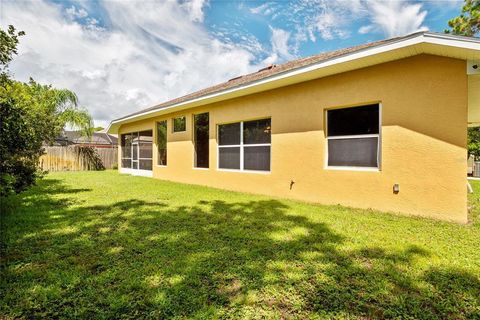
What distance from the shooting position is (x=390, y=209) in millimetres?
5391

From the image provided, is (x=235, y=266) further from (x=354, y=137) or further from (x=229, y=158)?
(x=229, y=158)

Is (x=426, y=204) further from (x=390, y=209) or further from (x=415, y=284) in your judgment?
(x=415, y=284)

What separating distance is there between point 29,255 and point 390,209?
21.4 feet

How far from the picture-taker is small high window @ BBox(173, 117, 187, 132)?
36.1ft

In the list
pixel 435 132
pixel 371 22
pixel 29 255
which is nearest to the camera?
pixel 29 255

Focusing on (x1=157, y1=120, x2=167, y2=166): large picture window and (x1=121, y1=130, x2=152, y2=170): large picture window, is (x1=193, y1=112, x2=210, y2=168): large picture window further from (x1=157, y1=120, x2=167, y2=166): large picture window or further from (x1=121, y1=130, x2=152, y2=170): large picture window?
(x1=121, y1=130, x2=152, y2=170): large picture window

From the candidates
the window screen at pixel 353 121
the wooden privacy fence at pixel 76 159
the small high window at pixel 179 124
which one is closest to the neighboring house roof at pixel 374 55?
the window screen at pixel 353 121

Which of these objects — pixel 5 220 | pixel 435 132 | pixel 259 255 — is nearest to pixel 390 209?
pixel 435 132

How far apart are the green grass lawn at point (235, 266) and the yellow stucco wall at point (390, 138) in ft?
2.15

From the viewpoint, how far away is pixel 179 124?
1138cm

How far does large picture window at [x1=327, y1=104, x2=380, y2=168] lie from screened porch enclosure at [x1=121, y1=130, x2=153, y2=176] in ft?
34.6

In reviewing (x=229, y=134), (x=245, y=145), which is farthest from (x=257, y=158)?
(x=229, y=134)

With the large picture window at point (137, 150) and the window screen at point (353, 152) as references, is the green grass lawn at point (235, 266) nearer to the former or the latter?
the window screen at point (353, 152)

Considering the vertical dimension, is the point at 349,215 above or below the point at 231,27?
below
